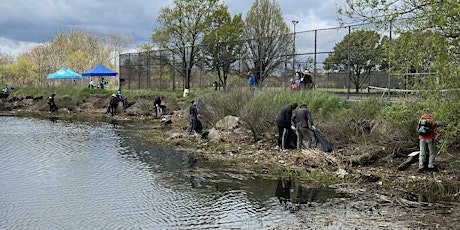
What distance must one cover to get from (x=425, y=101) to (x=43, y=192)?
9.80m

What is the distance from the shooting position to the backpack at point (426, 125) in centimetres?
1335

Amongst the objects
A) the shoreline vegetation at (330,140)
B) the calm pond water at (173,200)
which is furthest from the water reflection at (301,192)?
the shoreline vegetation at (330,140)

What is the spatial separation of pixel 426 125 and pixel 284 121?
218 inches

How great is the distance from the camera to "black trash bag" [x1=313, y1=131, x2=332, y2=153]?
16.7m

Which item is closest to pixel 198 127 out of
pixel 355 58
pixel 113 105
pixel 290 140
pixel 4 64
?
pixel 290 140

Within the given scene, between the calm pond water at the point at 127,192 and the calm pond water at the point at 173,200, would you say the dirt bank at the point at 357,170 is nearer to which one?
the calm pond water at the point at 173,200

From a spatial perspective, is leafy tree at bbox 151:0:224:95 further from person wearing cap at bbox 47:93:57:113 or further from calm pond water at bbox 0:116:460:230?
calm pond water at bbox 0:116:460:230

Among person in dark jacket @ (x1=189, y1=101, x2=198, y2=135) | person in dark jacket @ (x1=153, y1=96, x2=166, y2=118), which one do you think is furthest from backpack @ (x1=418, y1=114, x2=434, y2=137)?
person in dark jacket @ (x1=153, y1=96, x2=166, y2=118)

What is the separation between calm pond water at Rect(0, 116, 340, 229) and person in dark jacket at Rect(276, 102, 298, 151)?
3.38 metres

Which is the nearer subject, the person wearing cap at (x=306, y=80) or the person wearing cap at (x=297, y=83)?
the person wearing cap at (x=297, y=83)

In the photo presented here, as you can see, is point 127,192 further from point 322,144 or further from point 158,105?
point 158,105

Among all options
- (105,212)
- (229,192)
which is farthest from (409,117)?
(105,212)

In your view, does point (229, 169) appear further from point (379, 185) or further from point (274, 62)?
point (274, 62)

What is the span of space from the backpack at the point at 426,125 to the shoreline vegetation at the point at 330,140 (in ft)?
1.17
